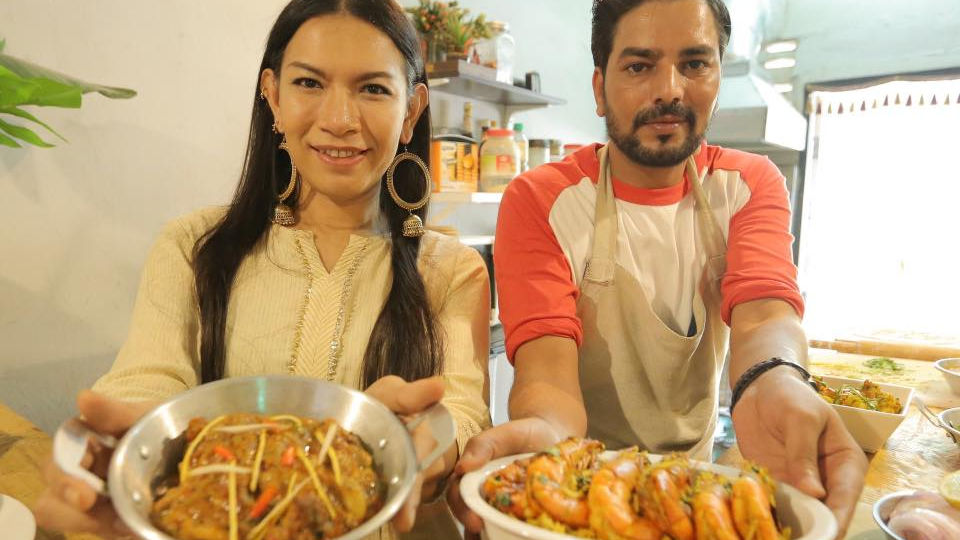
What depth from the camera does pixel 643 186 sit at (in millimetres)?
1697

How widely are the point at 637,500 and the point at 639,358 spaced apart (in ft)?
2.78

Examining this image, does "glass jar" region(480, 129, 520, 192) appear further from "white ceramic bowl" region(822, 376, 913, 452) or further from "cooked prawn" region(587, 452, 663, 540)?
"cooked prawn" region(587, 452, 663, 540)

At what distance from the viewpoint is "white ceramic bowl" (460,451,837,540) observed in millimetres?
704

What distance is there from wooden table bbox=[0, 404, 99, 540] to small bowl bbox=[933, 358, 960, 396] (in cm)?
230

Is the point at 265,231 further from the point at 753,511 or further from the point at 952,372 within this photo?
the point at 952,372

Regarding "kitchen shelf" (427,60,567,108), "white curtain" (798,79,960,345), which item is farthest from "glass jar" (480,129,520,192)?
"white curtain" (798,79,960,345)

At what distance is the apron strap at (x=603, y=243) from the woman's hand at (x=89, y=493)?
1116mm

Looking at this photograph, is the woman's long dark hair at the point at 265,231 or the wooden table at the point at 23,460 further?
the woman's long dark hair at the point at 265,231

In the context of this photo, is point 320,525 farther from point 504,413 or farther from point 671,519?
point 504,413

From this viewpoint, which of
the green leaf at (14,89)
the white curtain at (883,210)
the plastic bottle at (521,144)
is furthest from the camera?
the white curtain at (883,210)

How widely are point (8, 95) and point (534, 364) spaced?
109 cm

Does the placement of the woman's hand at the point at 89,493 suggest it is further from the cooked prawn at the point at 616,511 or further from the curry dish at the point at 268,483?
the cooked prawn at the point at 616,511

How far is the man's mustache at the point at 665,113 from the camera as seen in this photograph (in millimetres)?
1498

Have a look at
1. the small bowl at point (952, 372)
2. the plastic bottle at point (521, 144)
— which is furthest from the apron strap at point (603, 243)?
the plastic bottle at point (521, 144)
